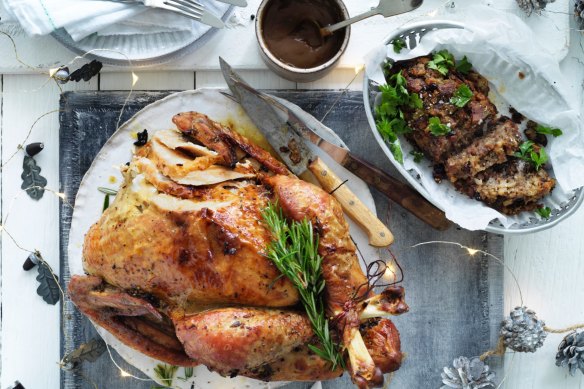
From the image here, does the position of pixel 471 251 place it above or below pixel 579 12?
below

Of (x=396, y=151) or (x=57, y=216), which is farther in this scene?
(x=57, y=216)

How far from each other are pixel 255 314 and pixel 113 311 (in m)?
0.53

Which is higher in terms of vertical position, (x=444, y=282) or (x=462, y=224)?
(x=462, y=224)

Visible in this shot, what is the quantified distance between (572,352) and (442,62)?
1.22m

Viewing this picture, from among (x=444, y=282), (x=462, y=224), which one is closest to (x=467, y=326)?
(x=444, y=282)

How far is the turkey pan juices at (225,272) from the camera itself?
2111 mm

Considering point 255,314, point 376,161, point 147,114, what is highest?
point 147,114

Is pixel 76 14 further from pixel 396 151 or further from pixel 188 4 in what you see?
pixel 396 151

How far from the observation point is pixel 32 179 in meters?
2.70

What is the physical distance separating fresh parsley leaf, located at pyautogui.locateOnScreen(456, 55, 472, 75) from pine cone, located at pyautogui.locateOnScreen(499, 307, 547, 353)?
94 centimetres

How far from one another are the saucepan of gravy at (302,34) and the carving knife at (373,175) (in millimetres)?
167

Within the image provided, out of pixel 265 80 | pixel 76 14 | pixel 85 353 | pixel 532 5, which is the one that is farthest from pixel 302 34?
pixel 85 353

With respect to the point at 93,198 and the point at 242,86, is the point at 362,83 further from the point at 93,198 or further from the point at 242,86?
the point at 93,198

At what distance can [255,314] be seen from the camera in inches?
83.8
